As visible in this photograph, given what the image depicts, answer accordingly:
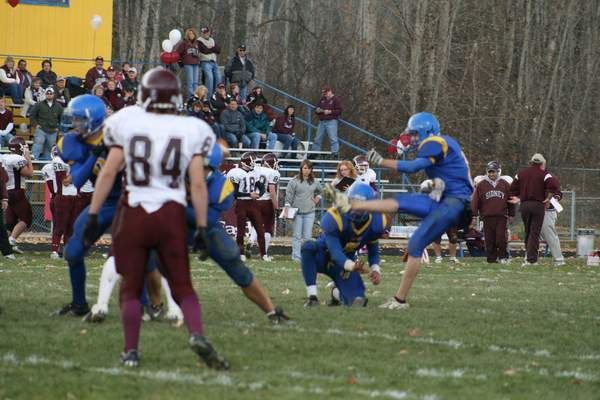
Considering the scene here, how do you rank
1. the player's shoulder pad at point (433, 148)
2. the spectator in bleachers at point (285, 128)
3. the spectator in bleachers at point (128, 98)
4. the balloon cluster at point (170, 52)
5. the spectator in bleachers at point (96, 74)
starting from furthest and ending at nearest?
the spectator in bleachers at point (285, 128)
the balloon cluster at point (170, 52)
the spectator in bleachers at point (96, 74)
the spectator in bleachers at point (128, 98)
the player's shoulder pad at point (433, 148)

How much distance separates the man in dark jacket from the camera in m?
24.7

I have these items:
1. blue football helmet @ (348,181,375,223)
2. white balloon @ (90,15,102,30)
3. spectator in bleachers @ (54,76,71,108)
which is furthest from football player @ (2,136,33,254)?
white balloon @ (90,15,102,30)

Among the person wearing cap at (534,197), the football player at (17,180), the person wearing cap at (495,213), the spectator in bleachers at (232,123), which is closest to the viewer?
the football player at (17,180)

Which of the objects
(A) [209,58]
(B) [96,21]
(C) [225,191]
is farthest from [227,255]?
(B) [96,21]

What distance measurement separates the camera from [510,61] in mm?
39375

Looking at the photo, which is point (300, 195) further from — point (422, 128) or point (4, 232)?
point (422, 128)

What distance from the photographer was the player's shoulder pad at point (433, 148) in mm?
10555

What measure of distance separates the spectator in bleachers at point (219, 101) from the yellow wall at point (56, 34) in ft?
11.2

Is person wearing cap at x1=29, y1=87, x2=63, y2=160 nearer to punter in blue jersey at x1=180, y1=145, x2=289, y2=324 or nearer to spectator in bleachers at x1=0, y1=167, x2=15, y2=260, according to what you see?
spectator in bleachers at x1=0, y1=167, x2=15, y2=260

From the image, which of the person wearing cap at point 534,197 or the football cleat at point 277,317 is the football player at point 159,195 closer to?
the football cleat at point 277,317

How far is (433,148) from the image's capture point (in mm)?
10555

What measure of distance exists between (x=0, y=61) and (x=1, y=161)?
30.3 ft

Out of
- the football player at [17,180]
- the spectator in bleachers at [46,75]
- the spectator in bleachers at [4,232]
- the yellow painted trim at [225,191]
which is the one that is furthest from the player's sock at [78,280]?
the spectator in bleachers at [46,75]

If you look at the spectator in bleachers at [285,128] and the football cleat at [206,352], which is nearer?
the football cleat at [206,352]
